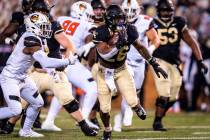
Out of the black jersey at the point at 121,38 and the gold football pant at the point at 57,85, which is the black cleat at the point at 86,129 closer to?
the gold football pant at the point at 57,85

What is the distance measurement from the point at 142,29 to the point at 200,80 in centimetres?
508

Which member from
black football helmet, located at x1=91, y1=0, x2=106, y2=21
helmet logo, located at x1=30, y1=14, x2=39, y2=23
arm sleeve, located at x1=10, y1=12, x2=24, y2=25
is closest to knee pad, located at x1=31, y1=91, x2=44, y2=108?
helmet logo, located at x1=30, y1=14, x2=39, y2=23

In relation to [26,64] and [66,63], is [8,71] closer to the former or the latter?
[26,64]

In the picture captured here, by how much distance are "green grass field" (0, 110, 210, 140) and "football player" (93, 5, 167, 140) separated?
1.70 ft

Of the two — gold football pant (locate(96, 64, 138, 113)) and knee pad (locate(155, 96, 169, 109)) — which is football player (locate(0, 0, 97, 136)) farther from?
knee pad (locate(155, 96, 169, 109))

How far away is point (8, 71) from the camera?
28.2ft

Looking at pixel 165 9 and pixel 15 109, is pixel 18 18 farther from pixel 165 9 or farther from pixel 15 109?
pixel 165 9

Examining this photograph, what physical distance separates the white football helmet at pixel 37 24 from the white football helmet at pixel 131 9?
2.02 metres

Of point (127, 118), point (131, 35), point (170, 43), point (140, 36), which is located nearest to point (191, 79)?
point (170, 43)

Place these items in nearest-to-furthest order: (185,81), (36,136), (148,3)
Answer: (36,136) → (185,81) → (148,3)

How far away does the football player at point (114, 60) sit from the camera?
324 inches

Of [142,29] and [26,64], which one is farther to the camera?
[142,29]

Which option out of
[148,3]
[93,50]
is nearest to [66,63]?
[93,50]

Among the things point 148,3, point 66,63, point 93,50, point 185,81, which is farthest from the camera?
point 148,3
